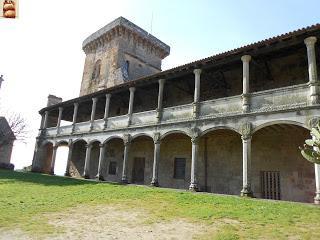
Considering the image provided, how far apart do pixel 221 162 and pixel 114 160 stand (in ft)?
33.6

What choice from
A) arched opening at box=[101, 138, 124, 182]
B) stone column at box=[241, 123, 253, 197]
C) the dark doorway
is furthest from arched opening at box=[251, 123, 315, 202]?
arched opening at box=[101, 138, 124, 182]

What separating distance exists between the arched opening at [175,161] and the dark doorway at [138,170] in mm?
2250

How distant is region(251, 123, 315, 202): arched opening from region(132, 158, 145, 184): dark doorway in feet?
29.7

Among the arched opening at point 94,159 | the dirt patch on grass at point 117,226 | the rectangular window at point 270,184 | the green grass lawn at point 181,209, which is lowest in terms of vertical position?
the dirt patch on grass at point 117,226

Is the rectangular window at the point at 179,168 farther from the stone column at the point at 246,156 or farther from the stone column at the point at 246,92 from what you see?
the stone column at the point at 246,92

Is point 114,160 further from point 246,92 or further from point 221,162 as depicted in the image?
point 246,92

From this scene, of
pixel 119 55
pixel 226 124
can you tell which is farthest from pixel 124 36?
pixel 226 124

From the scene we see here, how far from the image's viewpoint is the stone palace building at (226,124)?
12203 mm

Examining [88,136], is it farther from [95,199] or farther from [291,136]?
[291,136]

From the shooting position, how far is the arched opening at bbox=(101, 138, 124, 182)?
909 inches

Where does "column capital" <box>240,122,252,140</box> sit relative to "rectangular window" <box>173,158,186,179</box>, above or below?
above

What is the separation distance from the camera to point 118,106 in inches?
981

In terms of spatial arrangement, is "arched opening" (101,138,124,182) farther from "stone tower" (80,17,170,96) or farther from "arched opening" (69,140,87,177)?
"stone tower" (80,17,170,96)

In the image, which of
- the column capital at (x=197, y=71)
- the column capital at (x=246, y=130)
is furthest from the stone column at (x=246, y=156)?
the column capital at (x=197, y=71)
